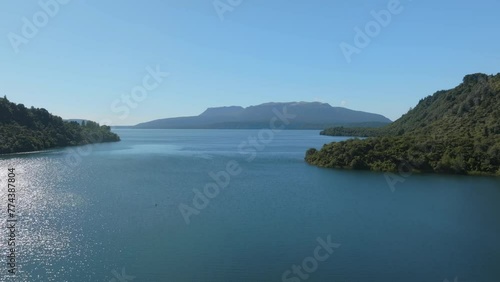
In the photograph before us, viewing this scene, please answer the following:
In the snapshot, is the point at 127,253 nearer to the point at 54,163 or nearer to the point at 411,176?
the point at 411,176

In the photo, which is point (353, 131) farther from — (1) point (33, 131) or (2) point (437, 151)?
(1) point (33, 131)

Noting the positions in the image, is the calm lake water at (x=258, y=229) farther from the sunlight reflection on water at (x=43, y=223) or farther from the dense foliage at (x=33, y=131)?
the dense foliage at (x=33, y=131)

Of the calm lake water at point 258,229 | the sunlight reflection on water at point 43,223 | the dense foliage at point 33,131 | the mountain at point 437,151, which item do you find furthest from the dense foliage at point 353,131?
the sunlight reflection on water at point 43,223

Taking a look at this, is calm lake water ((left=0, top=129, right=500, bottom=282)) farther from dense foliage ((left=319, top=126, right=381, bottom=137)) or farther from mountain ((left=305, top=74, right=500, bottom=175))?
dense foliage ((left=319, top=126, right=381, bottom=137))

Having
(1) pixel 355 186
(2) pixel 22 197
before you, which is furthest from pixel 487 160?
(2) pixel 22 197

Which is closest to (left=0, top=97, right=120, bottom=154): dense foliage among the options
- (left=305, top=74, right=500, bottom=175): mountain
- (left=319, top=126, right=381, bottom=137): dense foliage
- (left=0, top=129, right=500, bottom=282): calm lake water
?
(left=0, top=129, right=500, bottom=282): calm lake water

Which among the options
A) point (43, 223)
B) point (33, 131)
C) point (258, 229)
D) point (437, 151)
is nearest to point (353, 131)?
point (437, 151)
